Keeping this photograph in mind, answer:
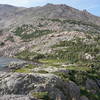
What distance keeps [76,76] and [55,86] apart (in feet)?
72.2

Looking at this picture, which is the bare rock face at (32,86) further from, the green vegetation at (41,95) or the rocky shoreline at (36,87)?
the green vegetation at (41,95)

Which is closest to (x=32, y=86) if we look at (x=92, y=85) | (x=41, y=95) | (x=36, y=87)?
(x=36, y=87)

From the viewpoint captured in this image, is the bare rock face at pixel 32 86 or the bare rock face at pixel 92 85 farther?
the bare rock face at pixel 92 85

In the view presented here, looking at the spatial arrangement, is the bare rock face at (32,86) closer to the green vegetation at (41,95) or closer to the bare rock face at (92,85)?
the green vegetation at (41,95)

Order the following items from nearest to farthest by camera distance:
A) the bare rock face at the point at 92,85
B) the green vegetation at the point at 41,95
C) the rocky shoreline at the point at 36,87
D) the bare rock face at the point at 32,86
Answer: the green vegetation at the point at 41,95, the rocky shoreline at the point at 36,87, the bare rock face at the point at 32,86, the bare rock face at the point at 92,85

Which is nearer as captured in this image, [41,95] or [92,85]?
[41,95]

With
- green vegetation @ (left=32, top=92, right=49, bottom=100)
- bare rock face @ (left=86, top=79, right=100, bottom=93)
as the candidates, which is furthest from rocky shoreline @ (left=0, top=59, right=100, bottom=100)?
bare rock face @ (left=86, top=79, right=100, bottom=93)

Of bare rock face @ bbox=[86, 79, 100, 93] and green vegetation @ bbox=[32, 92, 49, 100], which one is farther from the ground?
green vegetation @ bbox=[32, 92, 49, 100]

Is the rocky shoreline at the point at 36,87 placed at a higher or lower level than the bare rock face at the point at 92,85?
higher

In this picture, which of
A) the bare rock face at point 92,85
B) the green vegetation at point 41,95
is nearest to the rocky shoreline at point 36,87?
the green vegetation at point 41,95

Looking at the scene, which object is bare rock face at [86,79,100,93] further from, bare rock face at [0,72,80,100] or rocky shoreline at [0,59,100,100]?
bare rock face at [0,72,80,100]

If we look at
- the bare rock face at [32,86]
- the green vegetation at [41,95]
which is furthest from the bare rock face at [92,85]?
the green vegetation at [41,95]

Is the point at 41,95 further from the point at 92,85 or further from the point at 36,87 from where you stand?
the point at 92,85

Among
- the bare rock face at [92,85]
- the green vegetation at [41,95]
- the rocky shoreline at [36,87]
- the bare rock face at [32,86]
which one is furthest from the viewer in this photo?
the bare rock face at [92,85]
